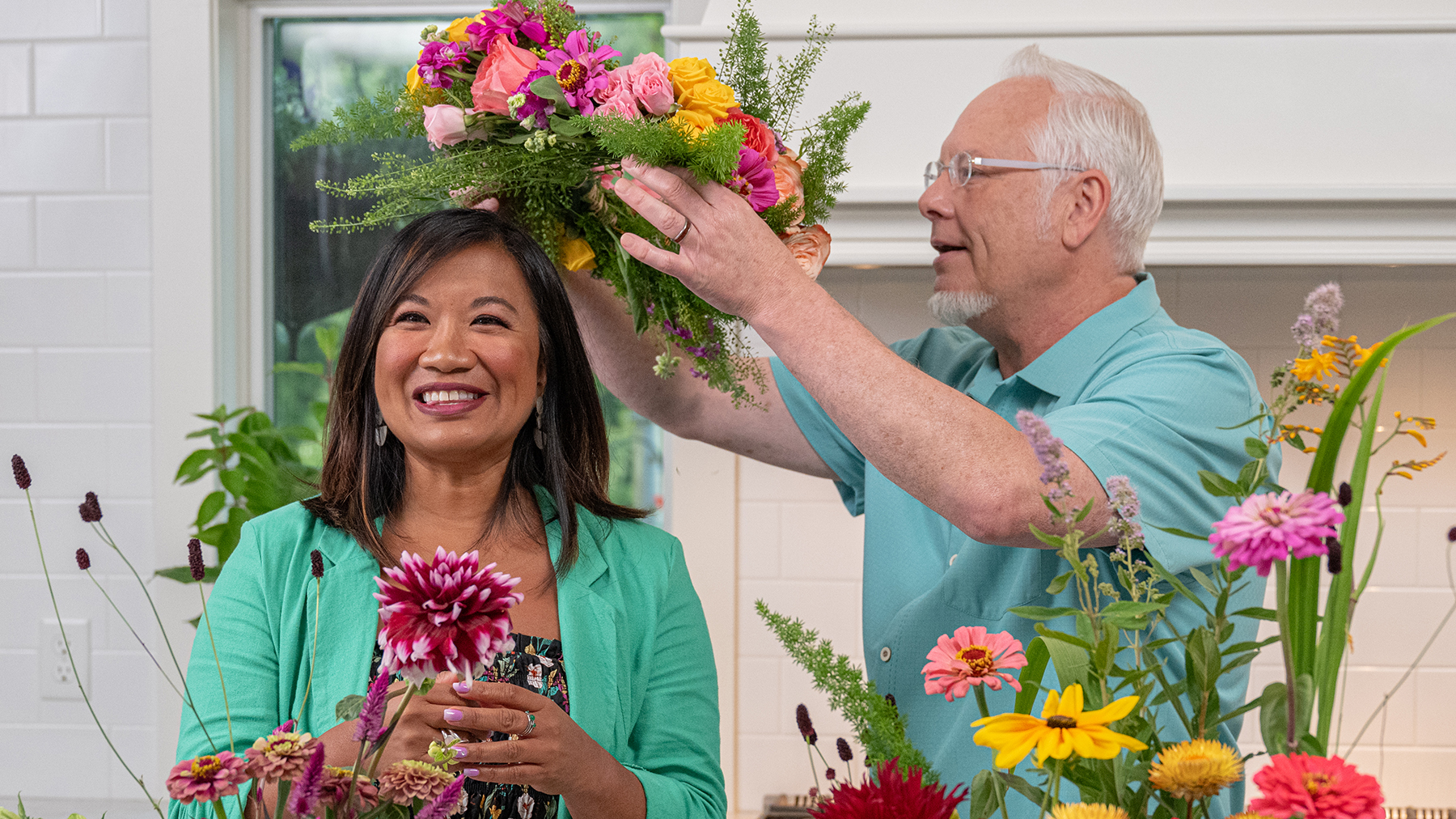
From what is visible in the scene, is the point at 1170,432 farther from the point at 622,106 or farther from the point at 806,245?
the point at 622,106

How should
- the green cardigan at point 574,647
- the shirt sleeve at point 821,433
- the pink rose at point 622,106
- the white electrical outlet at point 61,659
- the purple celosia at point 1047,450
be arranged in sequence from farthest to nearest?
the white electrical outlet at point 61,659 → the shirt sleeve at point 821,433 → the green cardigan at point 574,647 → the pink rose at point 622,106 → the purple celosia at point 1047,450

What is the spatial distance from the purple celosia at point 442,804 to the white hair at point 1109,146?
3.58 feet

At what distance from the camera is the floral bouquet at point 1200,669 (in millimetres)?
408

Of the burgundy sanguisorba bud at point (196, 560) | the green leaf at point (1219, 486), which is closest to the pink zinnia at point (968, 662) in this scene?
the green leaf at point (1219, 486)

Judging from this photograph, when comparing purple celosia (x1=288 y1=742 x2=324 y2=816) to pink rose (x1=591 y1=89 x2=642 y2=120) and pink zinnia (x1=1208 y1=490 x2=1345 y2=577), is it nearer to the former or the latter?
pink zinnia (x1=1208 y1=490 x2=1345 y2=577)

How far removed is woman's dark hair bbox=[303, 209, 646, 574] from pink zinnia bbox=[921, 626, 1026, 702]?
71cm

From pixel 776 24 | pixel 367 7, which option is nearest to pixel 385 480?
pixel 776 24

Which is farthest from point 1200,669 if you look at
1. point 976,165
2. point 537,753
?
point 976,165

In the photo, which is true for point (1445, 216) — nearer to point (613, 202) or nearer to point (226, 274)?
point (613, 202)

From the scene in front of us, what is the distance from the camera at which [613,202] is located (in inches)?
43.4

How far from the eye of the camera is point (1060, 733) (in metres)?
0.44

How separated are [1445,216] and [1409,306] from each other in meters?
0.45

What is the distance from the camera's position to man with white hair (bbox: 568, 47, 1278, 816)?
1.04 m

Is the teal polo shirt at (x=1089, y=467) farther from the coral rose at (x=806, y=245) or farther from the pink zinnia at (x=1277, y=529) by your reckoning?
the pink zinnia at (x=1277, y=529)
